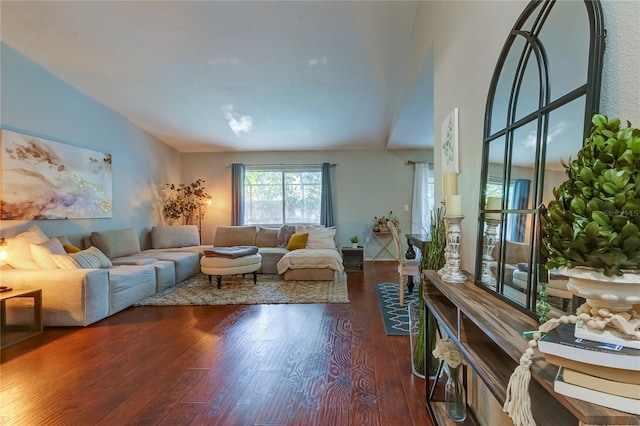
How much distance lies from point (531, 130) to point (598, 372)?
32.6 inches

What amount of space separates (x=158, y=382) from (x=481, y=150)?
95.5 inches

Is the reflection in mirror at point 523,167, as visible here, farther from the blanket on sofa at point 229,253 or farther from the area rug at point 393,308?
the blanket on sofa at point 229,253

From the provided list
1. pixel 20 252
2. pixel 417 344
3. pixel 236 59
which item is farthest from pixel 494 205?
pixel 20 252

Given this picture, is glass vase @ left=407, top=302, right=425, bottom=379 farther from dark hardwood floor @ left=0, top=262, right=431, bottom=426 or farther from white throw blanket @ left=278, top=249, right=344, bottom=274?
white throw blanket @ left=278, top=249, right=344, bottom=274

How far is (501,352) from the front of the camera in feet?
3.75

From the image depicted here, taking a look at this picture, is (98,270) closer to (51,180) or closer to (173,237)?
(51,180)

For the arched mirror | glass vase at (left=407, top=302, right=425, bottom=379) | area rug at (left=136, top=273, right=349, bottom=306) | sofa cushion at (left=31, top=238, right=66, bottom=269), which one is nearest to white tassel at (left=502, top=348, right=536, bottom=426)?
the arched mirror

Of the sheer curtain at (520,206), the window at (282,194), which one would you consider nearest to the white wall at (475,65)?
the sheer curtain at (520,206)

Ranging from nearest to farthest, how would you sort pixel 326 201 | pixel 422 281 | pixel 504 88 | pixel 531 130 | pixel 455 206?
pixel 531 130 → pixel 504 88 → pixel 455 206 → pixel 422 281 → pixel 326 201

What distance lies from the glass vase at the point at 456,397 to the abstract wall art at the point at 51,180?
4701mm

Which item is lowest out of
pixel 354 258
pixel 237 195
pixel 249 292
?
pixel 249 292

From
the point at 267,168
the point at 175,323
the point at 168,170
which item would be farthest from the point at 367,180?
the point at 175,323

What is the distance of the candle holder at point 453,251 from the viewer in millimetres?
1536

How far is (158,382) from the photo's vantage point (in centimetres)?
220
